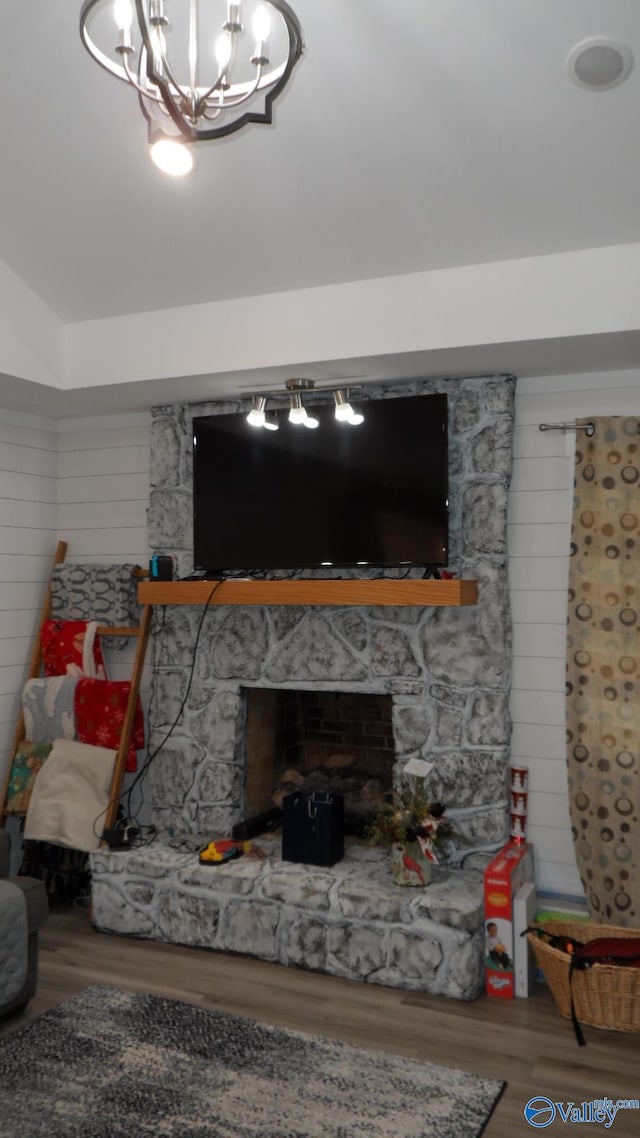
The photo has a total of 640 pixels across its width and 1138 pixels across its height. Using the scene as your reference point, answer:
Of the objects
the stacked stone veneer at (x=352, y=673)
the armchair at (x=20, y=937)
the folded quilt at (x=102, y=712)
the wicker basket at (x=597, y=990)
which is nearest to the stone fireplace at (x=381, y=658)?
the stacked stone veneer at (x=352, y=673)

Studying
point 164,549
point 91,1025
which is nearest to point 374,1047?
point 91,1025

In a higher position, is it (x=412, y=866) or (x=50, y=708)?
(x=50, y=708)

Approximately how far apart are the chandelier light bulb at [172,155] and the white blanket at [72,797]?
9.97 feet

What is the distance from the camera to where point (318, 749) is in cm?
430

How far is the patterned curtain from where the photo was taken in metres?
3.46

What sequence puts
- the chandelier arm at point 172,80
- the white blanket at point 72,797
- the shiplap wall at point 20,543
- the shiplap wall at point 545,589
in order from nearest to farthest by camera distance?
the chandelier arm at point 172,80
the shiplap wall at point 545,589
the white blanket at point 72,797
the shiplap wall at point 20,543

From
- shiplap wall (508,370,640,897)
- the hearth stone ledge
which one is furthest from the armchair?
shiplap wall (508,370,640,897)

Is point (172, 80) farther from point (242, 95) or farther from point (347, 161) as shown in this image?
point (347, 161)

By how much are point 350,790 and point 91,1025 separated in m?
1.54

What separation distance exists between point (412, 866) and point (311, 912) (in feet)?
1.39

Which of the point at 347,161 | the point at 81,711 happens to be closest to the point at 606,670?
the point at 347,161

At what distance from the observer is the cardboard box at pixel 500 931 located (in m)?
3.28

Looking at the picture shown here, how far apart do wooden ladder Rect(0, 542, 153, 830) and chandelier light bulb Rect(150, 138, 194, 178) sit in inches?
109

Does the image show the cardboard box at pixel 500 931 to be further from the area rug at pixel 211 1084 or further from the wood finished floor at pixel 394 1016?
the area rug at pixel 211 1084
